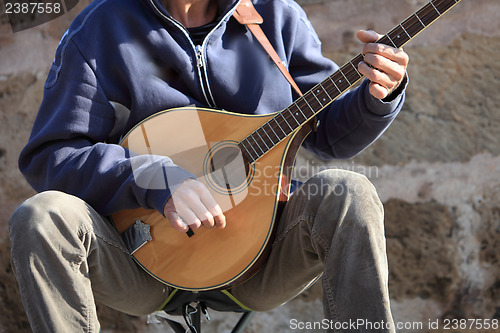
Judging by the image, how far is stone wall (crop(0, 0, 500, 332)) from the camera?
2.03 m

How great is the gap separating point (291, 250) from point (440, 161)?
0.82m

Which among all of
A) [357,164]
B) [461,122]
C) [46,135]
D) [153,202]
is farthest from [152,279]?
[461,122]

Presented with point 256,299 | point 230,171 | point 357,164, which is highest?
point 230,171

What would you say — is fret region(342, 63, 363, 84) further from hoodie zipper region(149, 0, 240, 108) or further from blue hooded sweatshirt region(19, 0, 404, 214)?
hoodie zipper region(149, 0, 240, 108)

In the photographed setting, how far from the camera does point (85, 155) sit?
1.50 metres

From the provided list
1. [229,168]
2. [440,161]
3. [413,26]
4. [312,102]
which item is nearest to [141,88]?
[229,168]

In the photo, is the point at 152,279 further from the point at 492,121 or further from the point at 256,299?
the point at 492,121

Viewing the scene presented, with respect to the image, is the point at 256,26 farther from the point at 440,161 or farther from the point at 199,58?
the point at 440,161

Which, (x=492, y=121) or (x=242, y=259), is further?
(x=492, y=121)

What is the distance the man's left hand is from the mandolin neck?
0.03m

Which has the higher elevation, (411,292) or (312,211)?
(312,211)

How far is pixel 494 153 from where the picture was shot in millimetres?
2025

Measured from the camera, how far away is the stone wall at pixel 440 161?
2025mm

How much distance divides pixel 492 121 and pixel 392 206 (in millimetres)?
426
